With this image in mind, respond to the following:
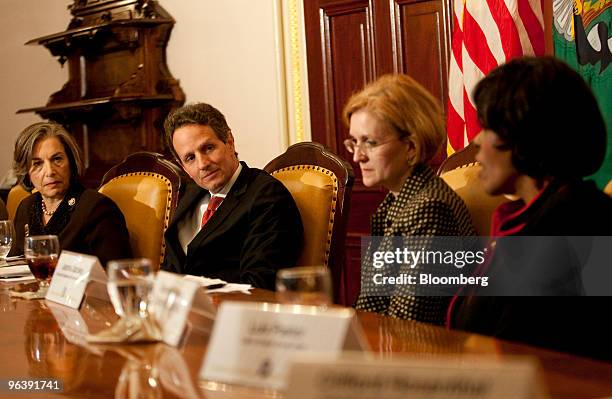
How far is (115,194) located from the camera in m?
3.50

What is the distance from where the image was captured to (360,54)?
4766mm

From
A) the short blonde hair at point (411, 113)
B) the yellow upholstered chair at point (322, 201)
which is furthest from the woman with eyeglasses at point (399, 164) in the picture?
the yellow upholstered chair at point (322, 201)

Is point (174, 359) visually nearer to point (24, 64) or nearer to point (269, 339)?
point (269, 339)

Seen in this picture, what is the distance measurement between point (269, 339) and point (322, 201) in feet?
5.65

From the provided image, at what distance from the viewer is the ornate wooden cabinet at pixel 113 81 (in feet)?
18.4

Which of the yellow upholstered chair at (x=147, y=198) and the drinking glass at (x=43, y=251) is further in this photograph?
the yellow upholstered chair at (x=147, y=198)

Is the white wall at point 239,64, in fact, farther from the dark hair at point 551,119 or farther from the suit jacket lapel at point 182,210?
the dark hair at point 551,119

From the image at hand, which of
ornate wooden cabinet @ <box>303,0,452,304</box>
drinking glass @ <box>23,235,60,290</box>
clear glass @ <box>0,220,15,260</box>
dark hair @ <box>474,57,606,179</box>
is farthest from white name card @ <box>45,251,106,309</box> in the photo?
ornate wooden cabinet @ <box>303,0,452,304</box>

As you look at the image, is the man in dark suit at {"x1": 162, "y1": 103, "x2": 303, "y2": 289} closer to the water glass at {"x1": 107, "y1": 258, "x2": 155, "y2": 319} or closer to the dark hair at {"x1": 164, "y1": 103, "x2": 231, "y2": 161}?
Result: the dark hair at {"x1": 164, "y1": 103, "x2": 231, "y2": 161}

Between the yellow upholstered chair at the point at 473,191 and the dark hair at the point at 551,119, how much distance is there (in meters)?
0.55

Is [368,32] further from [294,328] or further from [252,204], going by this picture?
[294,328]

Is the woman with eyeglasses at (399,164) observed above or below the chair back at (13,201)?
above

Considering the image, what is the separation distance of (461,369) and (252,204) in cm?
209

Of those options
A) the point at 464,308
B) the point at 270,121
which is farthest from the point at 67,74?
the point at 464,308
